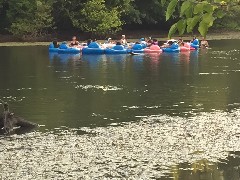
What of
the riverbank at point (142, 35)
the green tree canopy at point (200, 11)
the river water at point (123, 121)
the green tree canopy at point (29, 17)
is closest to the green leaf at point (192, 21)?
the green tree canopy at point (200, 11)

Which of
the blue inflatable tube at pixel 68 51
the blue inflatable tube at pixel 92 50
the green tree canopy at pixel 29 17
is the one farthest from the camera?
the green tree canopy at pixel 29 17

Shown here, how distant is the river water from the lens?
396 inches

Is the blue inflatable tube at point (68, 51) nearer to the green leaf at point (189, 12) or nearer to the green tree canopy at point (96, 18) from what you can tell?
the green tree canopy at point (96, 18)

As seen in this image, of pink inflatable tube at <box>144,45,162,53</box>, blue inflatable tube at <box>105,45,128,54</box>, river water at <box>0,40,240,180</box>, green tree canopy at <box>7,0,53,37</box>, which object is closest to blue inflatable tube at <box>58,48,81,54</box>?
blue inflatable tube at <box>105,45,128,54</box>

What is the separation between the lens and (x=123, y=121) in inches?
570

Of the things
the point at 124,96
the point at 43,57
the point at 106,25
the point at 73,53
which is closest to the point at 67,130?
the point at 124,96

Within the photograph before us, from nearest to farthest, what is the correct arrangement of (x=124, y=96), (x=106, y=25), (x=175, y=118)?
A: (x=175, y=118)
(x=124, y=96)
(x=106, y=25)

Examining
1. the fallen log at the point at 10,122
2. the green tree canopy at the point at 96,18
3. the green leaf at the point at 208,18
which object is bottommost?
the fallen log at the point at 10,122

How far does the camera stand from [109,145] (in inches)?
462

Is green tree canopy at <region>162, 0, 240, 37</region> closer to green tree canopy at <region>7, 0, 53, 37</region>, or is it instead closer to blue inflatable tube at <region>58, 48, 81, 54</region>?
blue inflatable tube at <region>58, 48, 81, 54</region>

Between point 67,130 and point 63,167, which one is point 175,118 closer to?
point 67,130

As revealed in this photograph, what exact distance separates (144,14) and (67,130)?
135ft

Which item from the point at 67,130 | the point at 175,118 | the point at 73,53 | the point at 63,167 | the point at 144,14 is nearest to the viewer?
the point at 63,167

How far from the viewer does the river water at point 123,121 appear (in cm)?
1006
